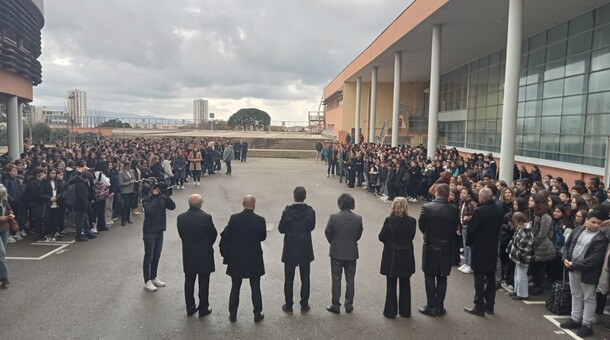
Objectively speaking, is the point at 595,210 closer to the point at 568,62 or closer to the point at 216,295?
the point at 216,295

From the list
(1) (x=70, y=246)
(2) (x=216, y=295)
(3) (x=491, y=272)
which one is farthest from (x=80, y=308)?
(3) (x=491, y=272)

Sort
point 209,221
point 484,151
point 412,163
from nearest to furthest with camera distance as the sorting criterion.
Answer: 1. point 209,221
2. point 412,163
3. point 484,151

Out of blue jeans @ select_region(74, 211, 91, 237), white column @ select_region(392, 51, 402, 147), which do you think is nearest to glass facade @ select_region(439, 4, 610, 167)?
white column @ select_region(392, 51, 402, 147)

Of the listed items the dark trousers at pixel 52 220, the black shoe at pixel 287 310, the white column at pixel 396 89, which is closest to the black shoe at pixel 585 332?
the black shoe at pixel 287 310

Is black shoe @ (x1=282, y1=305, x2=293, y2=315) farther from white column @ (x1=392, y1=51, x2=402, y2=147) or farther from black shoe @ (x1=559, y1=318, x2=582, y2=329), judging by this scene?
white column @ (x1=392, y1=51, x2=402, y2=147)

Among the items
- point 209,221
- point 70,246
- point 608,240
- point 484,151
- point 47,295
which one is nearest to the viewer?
point 608,240

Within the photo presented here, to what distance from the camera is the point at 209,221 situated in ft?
19.1

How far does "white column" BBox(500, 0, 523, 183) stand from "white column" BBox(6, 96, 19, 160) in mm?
17780

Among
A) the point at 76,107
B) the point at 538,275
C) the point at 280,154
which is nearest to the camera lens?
the point at 538,275

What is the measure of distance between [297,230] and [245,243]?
728mm

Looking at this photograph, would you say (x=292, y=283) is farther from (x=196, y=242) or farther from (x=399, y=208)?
(x=399, y=208)

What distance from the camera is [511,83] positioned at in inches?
496

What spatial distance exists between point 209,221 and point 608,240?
5056 millimetres

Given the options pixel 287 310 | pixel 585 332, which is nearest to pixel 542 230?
pixel 585 332
